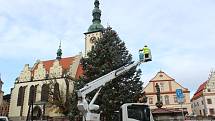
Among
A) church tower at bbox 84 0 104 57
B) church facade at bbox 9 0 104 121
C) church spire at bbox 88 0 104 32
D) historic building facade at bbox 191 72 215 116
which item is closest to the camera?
church facade at bbox 9 0 104 121

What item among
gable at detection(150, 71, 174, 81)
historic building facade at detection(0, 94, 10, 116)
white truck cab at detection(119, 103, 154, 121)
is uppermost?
gable at detection(150, 71, 174, 81)

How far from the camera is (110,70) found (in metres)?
30.6

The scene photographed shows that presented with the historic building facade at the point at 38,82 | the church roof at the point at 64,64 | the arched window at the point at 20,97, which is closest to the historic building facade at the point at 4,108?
the historic building facade at the point at 38,82

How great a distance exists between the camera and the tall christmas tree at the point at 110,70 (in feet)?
94.2

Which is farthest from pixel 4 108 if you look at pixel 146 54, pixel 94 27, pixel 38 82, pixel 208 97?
pixel 146 54

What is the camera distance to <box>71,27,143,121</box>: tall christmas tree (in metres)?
28.7

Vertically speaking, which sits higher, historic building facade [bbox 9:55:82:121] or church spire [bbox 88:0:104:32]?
church spire [bbox 88:0:104:32]

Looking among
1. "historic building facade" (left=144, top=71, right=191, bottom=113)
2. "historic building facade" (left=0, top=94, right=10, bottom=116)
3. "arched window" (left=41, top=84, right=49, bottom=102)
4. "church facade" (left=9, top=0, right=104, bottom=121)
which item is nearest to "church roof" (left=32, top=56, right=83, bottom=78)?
"church facade" (left=9, top=0, right=104, bottom=121)

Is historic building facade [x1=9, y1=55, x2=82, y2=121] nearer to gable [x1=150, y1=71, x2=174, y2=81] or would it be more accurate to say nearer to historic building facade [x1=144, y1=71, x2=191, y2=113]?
historic building facade [x1=144, y1=71, x2=191, y2=113]

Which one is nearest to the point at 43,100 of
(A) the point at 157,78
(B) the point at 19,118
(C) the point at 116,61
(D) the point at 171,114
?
(B) the point at 19,118

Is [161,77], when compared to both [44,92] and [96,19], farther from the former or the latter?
[44,92]

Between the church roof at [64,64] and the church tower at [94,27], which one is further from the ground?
the church tower at [94,27]

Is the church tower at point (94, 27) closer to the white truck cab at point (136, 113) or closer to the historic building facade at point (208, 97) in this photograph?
the historic building facade at point (208, 97)

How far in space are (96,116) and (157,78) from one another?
4426 centimetres
